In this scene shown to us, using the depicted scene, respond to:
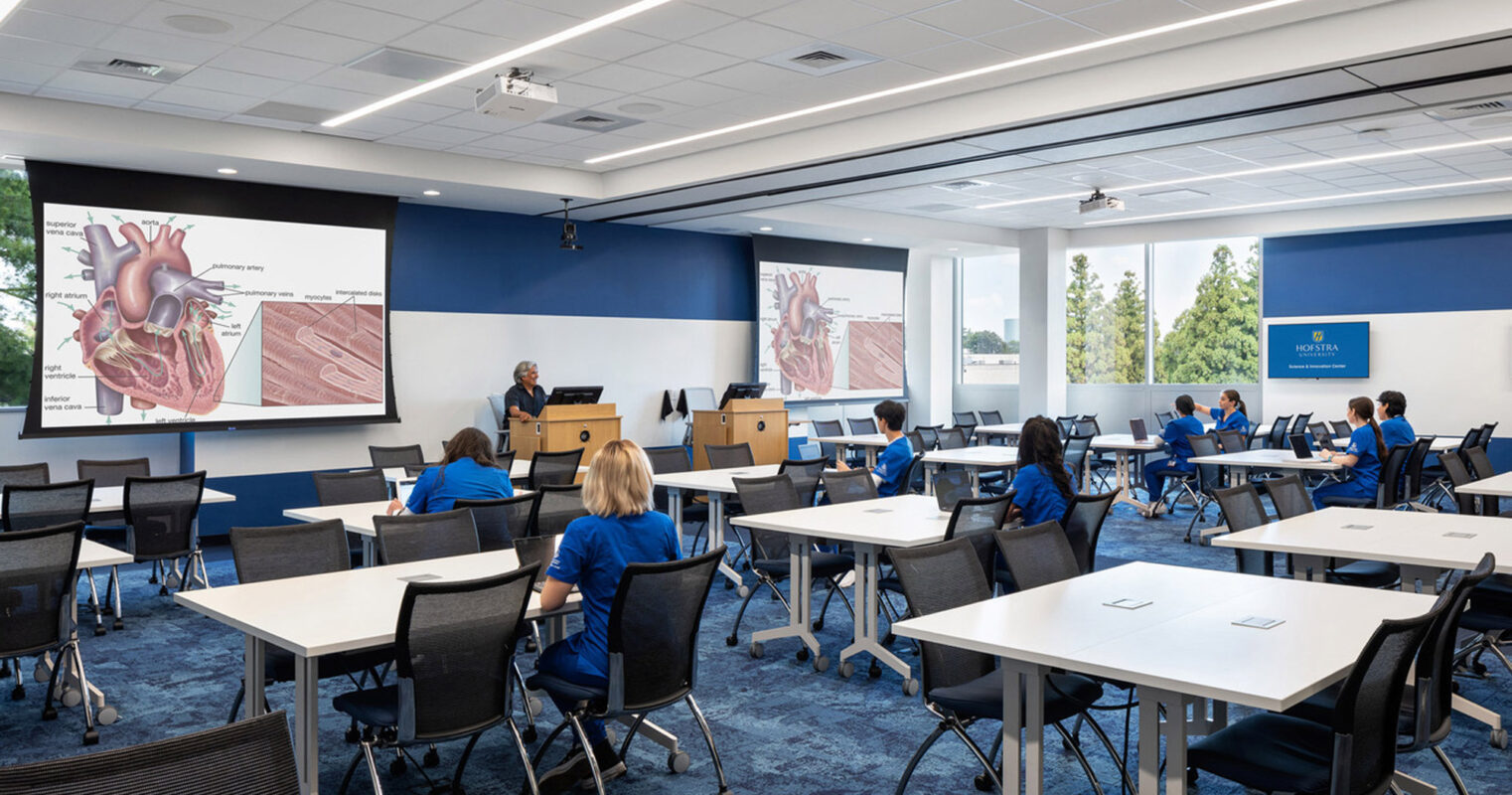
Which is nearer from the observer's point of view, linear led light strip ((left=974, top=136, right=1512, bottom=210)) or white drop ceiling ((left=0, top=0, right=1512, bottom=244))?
white drop ceiling ((left=0, top=0, right=1512, bottom=244))

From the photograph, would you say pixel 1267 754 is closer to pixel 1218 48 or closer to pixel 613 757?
pixel 613 757

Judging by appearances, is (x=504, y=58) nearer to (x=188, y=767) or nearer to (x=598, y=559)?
(x=598, y=559)

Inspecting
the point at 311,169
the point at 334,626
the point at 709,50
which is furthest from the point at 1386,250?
the point at 334,626

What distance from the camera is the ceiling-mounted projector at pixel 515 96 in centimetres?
684

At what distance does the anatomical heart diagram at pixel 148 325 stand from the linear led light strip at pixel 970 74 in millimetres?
3776

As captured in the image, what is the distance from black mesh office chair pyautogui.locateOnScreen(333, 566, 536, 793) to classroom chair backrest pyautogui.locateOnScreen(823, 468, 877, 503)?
337cm

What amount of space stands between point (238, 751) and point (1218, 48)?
6.56m

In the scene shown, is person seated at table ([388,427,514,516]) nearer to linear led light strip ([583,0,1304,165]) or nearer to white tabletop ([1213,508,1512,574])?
white tabletop ([1213,508,1512,574])

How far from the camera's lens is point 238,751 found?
1983 millimetres

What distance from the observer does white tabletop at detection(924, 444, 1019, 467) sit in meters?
9.63

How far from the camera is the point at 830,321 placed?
15258 millimetres

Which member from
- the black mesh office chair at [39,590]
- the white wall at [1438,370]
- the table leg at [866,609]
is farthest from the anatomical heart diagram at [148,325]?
the white wall at [1438,370]

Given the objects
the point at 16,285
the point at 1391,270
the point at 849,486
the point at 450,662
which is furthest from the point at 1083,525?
the point at 1391,270

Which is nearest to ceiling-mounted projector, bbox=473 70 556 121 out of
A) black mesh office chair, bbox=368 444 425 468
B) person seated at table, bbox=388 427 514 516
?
person seated at table, bbox=388 427 514 516
